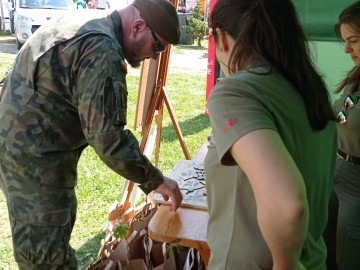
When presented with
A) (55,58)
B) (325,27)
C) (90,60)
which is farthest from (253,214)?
(325,27)

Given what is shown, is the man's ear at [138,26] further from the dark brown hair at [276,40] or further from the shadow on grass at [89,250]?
the shadow on grass at [89,250]

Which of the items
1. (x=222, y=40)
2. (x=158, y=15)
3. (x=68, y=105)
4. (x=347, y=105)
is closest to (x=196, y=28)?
(x=347, y=105)

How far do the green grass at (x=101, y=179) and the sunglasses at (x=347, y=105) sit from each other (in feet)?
5.94

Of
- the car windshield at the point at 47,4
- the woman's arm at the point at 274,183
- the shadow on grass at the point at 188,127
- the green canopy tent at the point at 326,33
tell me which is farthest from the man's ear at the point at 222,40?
the car windshield at the point at 47,4

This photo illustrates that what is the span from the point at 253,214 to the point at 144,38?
3.21 ft

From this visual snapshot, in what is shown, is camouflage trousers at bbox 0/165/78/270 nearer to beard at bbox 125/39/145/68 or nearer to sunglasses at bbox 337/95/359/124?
beard at bbox 125/39/145/68

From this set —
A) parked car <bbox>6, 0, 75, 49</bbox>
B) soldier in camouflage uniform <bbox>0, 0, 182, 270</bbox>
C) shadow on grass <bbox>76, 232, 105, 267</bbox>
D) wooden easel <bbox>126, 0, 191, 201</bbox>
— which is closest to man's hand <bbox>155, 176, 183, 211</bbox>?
soldier in camouflage uniform <bbox>0, 0, 182, 270</bbox>

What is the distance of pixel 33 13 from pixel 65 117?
377 inches

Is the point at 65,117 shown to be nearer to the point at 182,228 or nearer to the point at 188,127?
the point at 182,228

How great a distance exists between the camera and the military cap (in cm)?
151

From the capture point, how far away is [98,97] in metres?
1.32

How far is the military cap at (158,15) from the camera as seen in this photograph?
1512 mm

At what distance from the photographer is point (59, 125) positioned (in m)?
1.49

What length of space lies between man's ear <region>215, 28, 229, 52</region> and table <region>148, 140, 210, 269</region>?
67 centimetres
